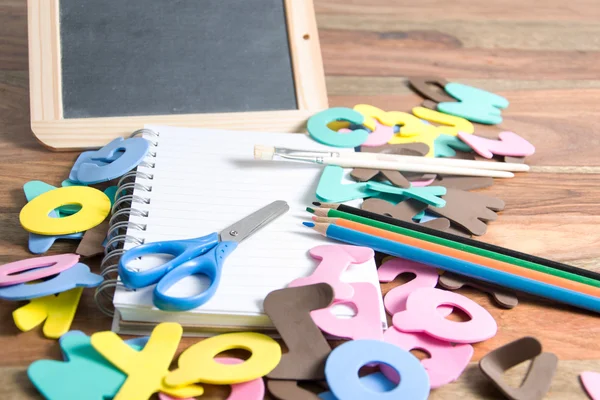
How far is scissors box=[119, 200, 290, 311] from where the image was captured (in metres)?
0.59

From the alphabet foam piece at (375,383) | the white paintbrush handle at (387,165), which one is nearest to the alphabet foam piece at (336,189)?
the white paintbrush handle at (387,165)

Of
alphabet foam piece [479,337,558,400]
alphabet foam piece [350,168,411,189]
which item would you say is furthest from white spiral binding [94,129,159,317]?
alphabet foam piece [479,337,558,400]

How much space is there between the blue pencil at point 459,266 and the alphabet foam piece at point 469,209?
88 mm

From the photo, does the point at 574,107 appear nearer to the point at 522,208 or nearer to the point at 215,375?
the point at 522,208

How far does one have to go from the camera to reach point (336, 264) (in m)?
0.65

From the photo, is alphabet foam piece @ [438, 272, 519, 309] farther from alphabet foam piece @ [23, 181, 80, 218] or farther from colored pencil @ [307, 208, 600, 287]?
alphabet foam piece @ [23, 181, 80, 218]

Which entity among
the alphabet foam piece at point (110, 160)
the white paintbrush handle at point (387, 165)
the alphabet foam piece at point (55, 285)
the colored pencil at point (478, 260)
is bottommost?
the alphabet foam piece at point (55, 285)

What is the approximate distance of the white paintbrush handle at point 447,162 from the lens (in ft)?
2.60

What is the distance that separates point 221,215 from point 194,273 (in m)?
0.09

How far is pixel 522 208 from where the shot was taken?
0.79m

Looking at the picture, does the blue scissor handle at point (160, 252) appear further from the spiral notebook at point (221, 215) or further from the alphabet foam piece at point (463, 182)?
the alphabet foam piece at point (463, 182)

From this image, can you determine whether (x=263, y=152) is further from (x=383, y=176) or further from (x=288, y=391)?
(x=288, y=391)

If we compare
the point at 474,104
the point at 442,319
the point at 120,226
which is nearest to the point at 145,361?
the point at 120,226

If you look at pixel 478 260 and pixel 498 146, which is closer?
pixel 478 260
